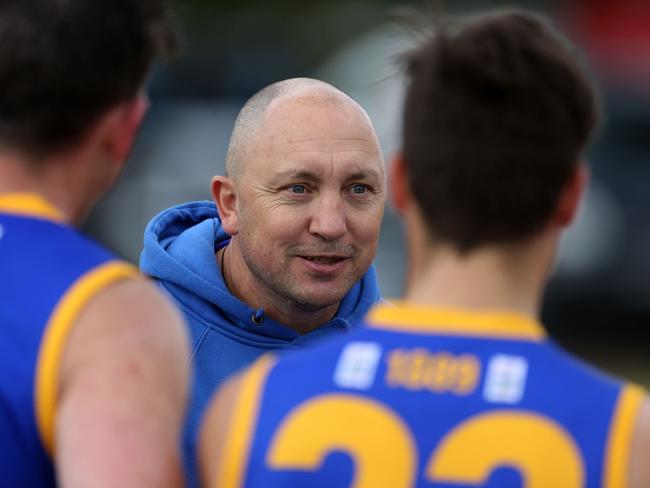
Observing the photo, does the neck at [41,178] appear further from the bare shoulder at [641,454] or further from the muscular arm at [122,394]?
the bare shoulder at [641,454]

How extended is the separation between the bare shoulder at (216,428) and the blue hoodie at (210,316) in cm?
148

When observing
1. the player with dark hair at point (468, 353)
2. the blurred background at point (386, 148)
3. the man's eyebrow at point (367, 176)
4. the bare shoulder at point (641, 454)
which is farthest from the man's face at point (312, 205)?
the blurred background at point (386, 148)

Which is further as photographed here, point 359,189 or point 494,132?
point 359,189

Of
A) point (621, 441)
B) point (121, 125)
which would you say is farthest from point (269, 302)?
point (621, 441)

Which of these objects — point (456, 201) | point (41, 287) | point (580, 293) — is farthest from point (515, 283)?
point (580, 293)

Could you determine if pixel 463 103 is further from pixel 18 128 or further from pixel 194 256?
pixel 194 256

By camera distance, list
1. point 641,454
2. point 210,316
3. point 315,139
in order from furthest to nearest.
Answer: point 315,139
point 210,316
point 641,454

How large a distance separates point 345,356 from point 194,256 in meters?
2.03

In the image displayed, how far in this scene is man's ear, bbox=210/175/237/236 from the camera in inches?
194

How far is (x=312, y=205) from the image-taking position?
4730mm

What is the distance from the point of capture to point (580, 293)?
50.6ft

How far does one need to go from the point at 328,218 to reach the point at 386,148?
28.2 feet

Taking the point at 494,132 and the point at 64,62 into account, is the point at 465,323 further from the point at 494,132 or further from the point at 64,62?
the point at 64,62

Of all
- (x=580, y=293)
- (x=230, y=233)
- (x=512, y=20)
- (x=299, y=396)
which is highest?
(x=512, y=20)
